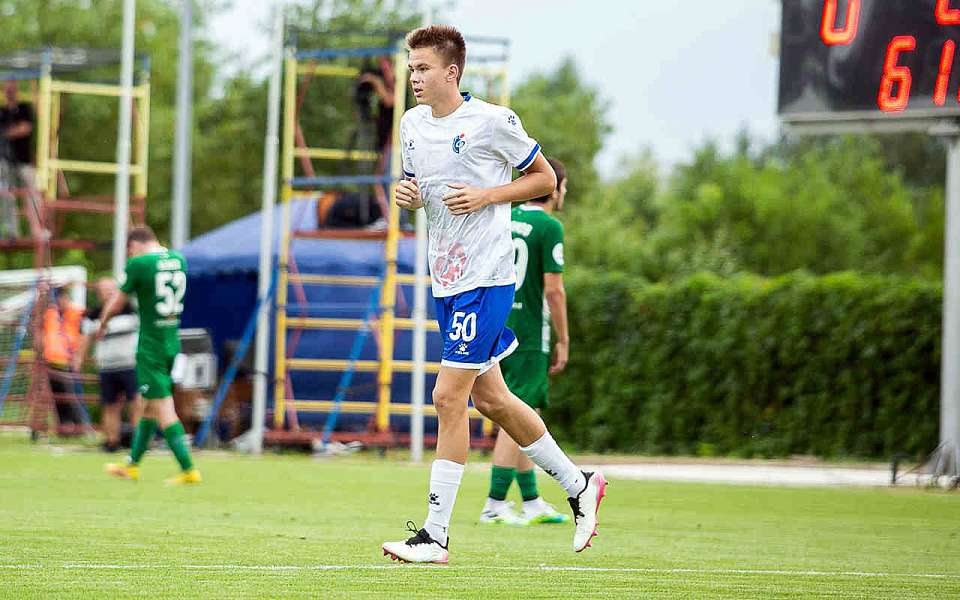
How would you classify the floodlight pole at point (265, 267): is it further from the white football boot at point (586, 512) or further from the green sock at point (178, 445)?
the white football boot at point (586, 512)

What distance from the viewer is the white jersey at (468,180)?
6.70 metres

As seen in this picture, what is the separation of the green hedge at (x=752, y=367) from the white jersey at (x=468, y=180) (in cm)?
1277

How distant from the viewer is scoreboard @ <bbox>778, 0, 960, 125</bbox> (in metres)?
14.2

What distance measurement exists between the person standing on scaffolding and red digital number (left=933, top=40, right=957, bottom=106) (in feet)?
46.4

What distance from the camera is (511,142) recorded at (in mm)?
6770

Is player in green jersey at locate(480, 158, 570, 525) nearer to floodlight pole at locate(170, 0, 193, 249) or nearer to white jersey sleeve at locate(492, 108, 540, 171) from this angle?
white jersey sleeve at locate(492, 108, 540, 171)

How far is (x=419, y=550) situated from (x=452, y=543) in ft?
3.91

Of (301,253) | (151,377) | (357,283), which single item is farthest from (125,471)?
(301,253)

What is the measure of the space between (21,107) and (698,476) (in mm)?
12751

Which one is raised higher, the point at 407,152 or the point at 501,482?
the point at 407,152

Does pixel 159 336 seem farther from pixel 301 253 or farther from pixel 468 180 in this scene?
pixel 301 253

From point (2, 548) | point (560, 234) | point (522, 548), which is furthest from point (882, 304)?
point (2, 548)

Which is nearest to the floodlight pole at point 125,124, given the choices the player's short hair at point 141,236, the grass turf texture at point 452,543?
the grass turf texture at point 452,543

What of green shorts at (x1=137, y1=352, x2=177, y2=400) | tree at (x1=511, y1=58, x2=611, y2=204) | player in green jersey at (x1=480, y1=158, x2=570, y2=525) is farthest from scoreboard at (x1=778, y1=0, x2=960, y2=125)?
tree at (x1=511, y1=58, x2=611, y2=204)
